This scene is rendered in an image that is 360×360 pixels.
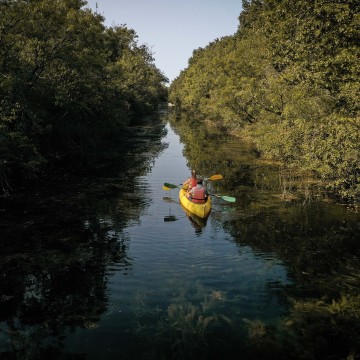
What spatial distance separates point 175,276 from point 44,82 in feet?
61.4

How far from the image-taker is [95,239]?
15180 mm

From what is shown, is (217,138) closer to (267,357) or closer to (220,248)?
(220,248)

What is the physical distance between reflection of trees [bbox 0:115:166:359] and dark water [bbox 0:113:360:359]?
0.05 m

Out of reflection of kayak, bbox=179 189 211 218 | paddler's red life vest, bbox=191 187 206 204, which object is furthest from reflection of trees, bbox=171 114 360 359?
paddler's red life vest, bbox=191 187 206 204

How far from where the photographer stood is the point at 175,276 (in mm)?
12195

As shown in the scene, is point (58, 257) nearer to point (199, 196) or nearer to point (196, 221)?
point (196, 221)

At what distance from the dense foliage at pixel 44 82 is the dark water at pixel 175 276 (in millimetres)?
3228

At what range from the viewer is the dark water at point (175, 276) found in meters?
8.96

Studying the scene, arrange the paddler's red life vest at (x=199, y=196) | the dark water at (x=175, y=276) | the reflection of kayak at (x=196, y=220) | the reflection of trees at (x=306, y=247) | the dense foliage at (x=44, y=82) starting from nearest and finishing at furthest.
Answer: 1. the dark water at (x=175, y=276)
2. the reflection of trees at (x=306, y=247)
3. the reflection of kayak at (x=196, y=220)
4. the paddler's red life vest at (x=199, y=196)
5. the dense foliage at (x=44, y=82)

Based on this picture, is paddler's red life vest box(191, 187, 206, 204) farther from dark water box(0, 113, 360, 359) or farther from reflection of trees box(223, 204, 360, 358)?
reflection of trees box(223, 204, 360, 358)

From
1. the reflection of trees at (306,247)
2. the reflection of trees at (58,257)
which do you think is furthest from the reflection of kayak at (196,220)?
the reflection of trees at (58,257)

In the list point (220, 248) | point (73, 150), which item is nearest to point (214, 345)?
point (220, 248)

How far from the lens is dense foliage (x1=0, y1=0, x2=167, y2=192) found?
2062cm

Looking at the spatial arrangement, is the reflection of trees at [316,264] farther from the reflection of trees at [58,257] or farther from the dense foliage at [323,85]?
the reflection of trees at [58,257]
